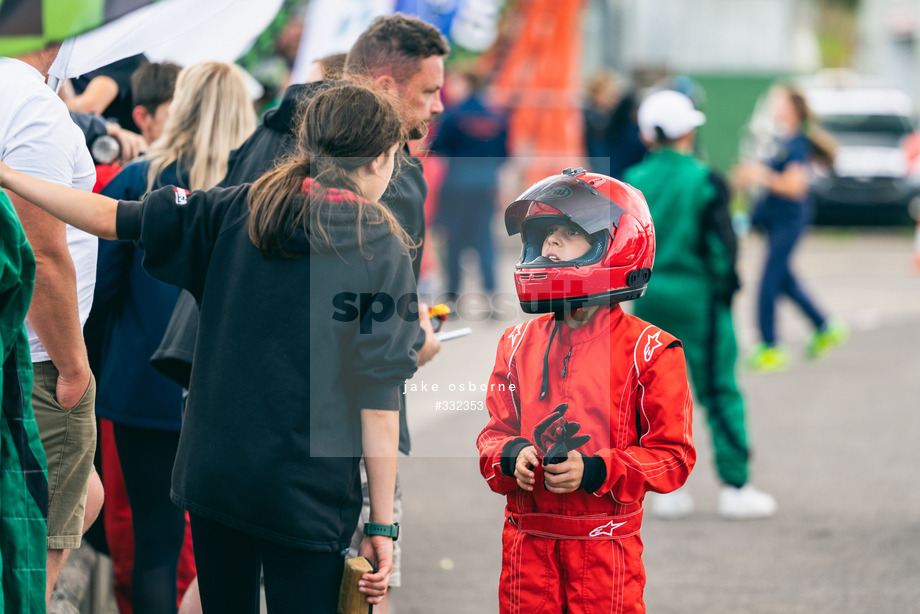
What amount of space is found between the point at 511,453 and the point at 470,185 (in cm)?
917

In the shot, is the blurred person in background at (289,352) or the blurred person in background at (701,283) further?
the blurred person in background at (701,283)

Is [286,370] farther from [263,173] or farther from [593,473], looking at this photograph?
[263,173]

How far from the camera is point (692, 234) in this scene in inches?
226

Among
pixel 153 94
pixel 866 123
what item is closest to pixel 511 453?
pixel 153 94

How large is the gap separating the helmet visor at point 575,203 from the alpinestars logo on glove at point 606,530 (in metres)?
0.72

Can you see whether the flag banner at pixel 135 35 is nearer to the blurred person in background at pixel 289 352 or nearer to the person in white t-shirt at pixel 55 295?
the person in white t-shirt at pixel 55 295

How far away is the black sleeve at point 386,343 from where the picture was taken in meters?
2.67

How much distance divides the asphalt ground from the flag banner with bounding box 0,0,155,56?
1.45m

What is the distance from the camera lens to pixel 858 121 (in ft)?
64.3

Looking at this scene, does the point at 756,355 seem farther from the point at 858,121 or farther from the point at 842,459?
the point at 858,121

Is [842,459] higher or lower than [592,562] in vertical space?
lower

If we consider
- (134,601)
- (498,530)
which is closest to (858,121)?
A: (498,530)

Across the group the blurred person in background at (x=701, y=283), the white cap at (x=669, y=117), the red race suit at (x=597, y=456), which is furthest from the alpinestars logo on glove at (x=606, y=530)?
the white cap at (x=669, y=117)

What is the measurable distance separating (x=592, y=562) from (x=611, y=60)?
29995mm
